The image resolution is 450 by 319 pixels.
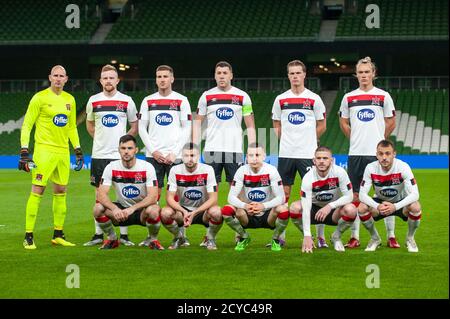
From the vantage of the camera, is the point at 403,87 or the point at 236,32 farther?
the point at 236,32

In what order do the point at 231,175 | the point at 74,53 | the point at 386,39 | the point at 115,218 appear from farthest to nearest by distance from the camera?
the point at 74,53 → the point at 386,39 → the point at 231,175 → the point at 115,218

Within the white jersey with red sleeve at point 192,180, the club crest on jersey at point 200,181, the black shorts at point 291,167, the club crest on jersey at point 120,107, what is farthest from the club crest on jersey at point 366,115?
the club crest on jersey at point 120,107

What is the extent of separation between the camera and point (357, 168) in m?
8.54

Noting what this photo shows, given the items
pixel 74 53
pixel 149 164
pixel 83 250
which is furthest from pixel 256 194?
pixel 74 53

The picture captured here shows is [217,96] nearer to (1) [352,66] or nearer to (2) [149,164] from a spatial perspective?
(2) [149,164]

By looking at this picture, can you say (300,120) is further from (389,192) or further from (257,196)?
(389,192)

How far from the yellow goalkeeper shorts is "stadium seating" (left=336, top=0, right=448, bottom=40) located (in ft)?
76.7

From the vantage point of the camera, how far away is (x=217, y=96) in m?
8.67

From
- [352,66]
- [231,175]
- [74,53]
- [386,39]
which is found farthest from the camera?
[352,66]

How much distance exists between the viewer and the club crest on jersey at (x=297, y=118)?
8562 millimetres

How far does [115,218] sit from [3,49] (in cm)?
2687

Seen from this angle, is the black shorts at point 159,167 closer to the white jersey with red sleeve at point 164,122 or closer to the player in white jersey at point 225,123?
the white jersey with red sleeve at point 164,122

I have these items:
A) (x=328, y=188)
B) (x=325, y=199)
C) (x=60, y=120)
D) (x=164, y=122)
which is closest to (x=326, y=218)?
(x=325, y=199)

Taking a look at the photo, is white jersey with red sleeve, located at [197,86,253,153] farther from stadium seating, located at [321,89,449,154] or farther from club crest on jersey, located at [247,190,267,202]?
stadium seating, located at [321,89,449,154]
